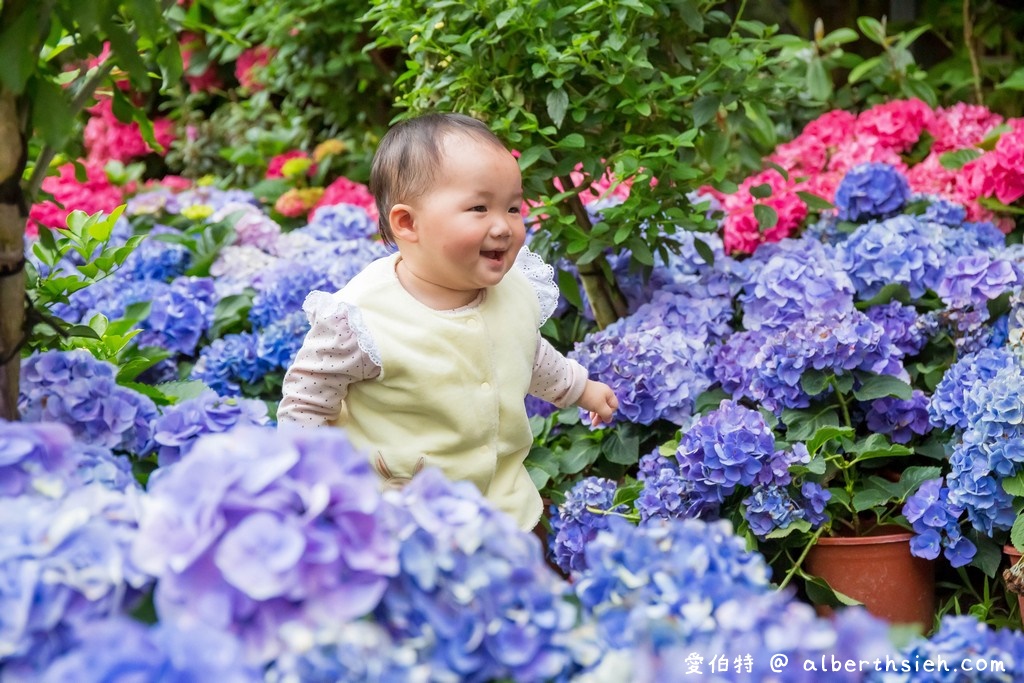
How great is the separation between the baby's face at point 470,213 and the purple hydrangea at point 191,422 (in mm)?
500

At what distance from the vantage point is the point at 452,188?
6.38ft

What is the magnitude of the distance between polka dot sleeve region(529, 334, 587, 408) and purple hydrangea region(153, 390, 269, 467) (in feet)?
1.81

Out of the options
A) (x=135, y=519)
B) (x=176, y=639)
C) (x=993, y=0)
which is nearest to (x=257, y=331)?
(x=135, y=519)

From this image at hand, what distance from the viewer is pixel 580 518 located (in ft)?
7.64

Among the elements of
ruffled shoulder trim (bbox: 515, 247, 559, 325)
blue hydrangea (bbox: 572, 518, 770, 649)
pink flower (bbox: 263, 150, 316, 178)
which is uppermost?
blue hydrangea (bbox: 572, 518, 770, 649)

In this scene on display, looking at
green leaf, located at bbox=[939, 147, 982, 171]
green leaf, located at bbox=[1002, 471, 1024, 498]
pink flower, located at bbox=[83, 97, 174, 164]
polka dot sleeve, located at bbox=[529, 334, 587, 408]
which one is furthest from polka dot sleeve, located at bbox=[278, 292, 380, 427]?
pink flower, located at bbox=[83, 97, 174, 164]

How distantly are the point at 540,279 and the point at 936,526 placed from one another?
0.90 meters

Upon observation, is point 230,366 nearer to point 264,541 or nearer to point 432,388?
point 432,388

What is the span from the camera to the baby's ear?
78.6 inches

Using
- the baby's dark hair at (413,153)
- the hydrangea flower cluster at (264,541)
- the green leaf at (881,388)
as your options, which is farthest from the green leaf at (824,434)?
the hydrangea flower cluster at (264,541)

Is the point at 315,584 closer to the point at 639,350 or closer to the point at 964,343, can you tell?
the point at 639,350

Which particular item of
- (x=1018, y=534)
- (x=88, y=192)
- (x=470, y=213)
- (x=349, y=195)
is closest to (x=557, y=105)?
(x=470, y=213)

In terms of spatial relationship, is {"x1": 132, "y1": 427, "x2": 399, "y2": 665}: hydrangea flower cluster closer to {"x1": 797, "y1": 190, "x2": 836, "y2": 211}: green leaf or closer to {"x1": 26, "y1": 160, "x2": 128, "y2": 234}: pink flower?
{"x1": 797, "y1": 190, "x2": 836, "y2": 211}: green leaf

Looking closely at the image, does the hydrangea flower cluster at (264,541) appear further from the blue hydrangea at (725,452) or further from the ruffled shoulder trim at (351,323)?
the blue hydrangea at (725,452)
